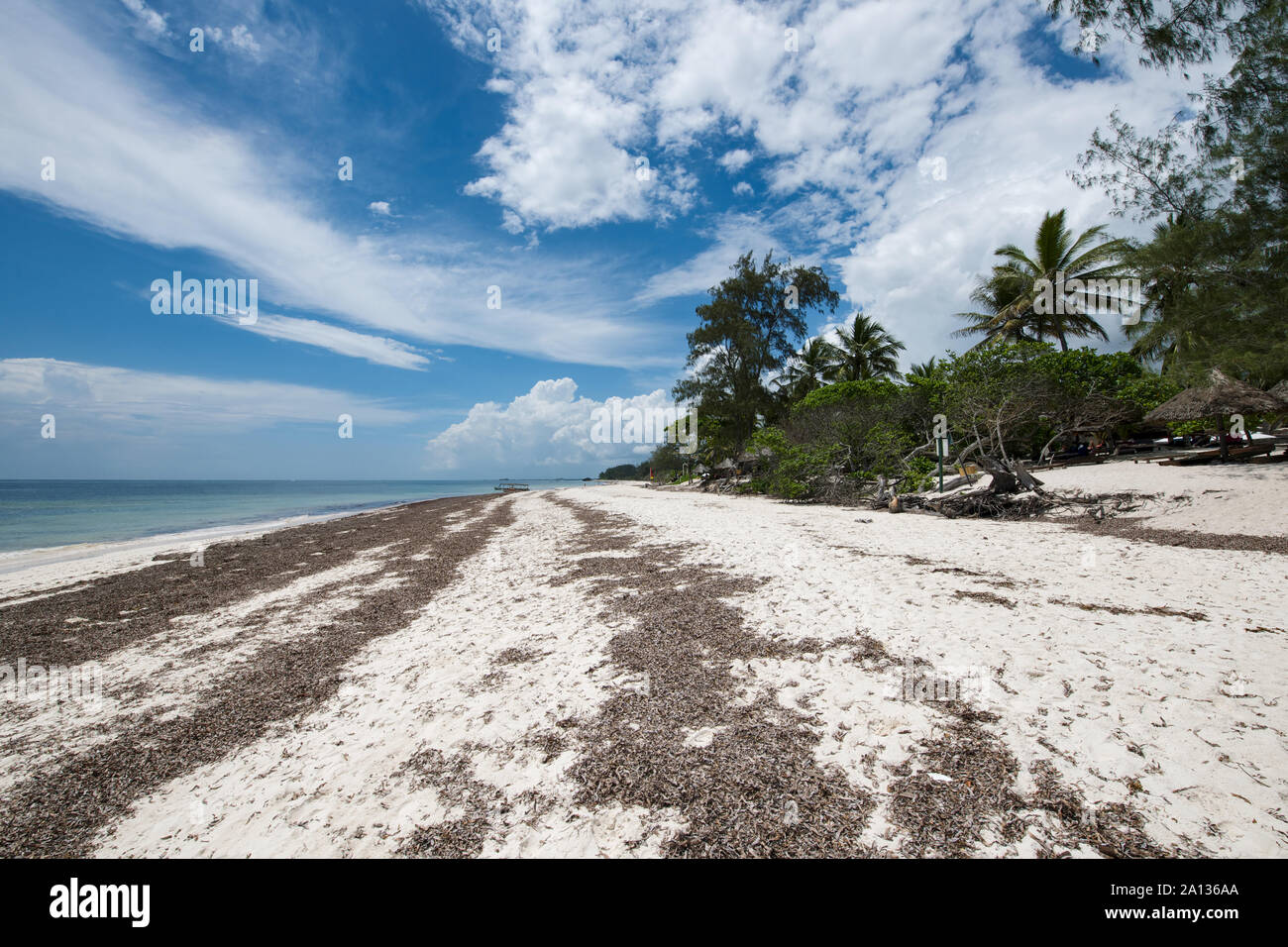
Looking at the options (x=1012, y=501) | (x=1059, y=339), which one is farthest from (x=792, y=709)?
(x=1059, y=339)

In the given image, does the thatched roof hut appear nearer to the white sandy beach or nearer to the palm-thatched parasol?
the palm-thatched parasol

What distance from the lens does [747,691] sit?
13.0 ft

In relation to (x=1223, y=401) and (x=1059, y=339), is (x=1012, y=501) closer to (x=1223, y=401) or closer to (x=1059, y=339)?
(x=1223, y=401)

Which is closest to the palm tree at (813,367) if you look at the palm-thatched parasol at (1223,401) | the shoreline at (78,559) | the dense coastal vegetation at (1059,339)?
the dense coastal vegetation at (1059,339)

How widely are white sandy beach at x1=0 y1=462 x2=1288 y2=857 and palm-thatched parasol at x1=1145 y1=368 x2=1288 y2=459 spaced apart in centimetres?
1248

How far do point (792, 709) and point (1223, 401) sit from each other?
2183 cm

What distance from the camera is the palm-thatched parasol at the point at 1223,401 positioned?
591 inches

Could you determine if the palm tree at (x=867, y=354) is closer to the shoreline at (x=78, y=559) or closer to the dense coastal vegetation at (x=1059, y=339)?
the dense coastal vegetation at (x=1059, y=339)

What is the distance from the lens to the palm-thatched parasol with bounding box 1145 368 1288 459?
591 inches

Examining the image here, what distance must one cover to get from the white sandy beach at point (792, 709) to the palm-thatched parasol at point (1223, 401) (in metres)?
12.5

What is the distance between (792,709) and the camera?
366 cm

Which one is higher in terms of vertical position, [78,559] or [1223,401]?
[1223,401]
